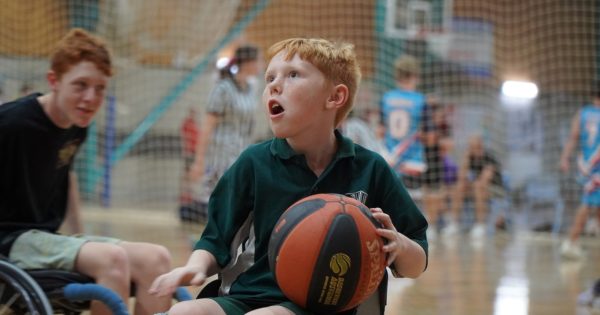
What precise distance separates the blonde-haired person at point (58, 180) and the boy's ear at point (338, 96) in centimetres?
75

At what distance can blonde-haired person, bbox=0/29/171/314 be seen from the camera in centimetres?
235

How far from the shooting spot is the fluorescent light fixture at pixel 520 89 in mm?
11544

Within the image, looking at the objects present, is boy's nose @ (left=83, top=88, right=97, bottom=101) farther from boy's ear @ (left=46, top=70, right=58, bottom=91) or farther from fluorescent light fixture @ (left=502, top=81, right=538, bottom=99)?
fluorescent light fixture @ (left=502, top=81, right=538, bottom=99)

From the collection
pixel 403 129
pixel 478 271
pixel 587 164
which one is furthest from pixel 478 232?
pixel 478 271

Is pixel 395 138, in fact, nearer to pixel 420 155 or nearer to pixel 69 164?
pixel 420 155

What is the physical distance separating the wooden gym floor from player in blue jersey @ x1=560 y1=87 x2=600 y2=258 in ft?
0.56

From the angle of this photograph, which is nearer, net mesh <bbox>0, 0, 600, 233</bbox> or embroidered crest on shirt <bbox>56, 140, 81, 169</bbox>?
embroidered crest on shirt <bbox>56, 140, 81, 169</bbox>

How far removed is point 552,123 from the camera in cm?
1112

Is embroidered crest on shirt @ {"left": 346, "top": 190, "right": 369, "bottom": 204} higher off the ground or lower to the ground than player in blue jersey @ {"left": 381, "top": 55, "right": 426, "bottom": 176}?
higher

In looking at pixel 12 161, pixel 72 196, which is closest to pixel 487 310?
pixel 72 196

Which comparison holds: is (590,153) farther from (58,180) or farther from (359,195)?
(359,195)

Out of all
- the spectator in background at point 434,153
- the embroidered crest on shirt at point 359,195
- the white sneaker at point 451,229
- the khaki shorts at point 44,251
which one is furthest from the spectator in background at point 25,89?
the embroidered crest on shirt at point 359,195

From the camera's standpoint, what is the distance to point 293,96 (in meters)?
1.97

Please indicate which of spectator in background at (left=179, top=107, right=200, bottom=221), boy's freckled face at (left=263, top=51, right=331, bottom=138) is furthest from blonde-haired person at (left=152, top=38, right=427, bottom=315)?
spectator in background at (left=179, top=107, right=200, bottom=221)
